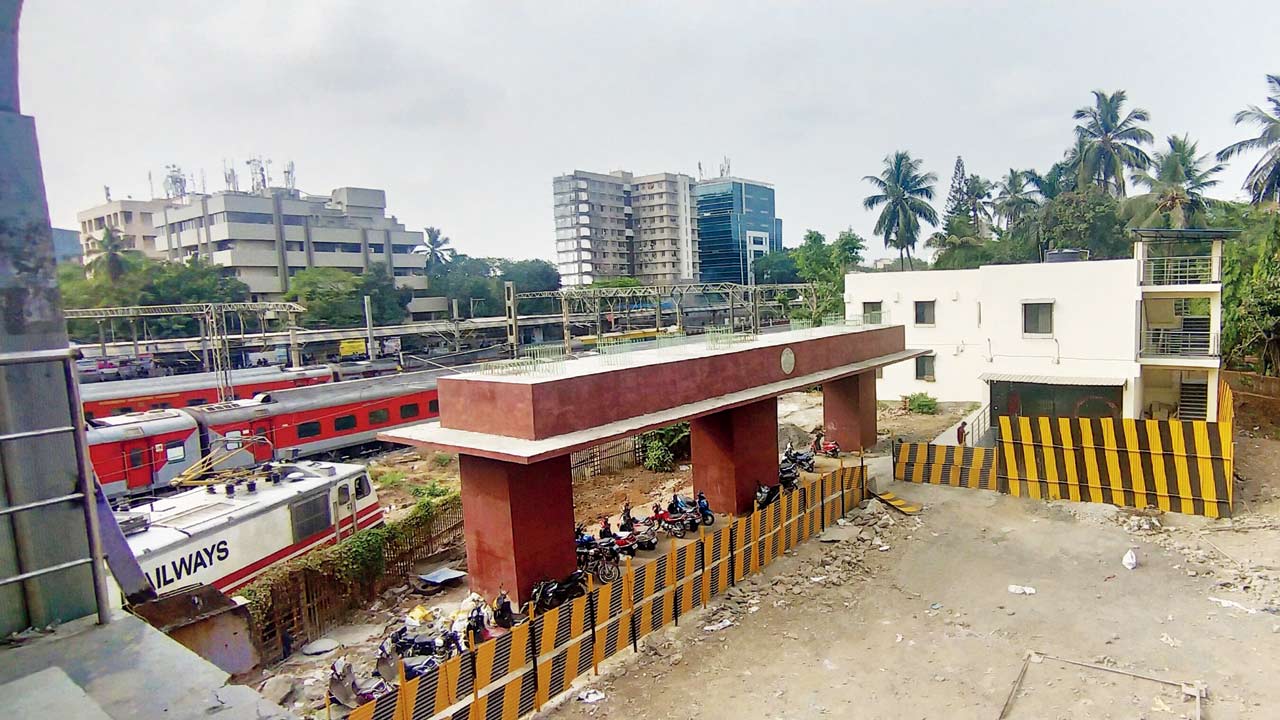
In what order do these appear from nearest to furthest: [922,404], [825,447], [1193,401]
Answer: [825,447] < [1193,401] < [922,404]

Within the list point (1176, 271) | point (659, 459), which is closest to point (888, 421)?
point (659, 459)

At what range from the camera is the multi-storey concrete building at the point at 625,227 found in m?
102

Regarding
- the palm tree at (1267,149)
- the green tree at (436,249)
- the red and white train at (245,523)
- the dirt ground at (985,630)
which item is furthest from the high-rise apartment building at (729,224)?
the red and white train at (245,523)

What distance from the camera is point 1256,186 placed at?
33.7m

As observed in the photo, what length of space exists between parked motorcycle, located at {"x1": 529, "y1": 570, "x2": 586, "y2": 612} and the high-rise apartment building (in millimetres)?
109639

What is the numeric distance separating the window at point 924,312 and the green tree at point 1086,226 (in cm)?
1719

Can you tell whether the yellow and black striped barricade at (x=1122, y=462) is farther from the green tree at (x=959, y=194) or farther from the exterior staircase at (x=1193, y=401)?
the green tree at (x=959, y=194)

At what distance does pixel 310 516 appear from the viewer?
14875 mm

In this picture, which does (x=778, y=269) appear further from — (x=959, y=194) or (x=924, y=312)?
(x=924, y=312)

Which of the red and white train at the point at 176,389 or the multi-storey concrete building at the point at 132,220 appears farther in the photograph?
the multi-storey concrete building at the point at 132,220

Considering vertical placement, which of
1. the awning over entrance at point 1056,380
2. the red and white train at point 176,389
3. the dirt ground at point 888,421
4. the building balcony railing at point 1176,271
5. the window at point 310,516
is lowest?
the dirt ground at point 888,421

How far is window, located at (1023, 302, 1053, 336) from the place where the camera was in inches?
993

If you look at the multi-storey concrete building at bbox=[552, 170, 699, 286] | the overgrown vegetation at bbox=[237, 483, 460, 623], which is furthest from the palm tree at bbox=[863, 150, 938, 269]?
the multi-storey concrete building at bbox=[552, 170, 699, 286]

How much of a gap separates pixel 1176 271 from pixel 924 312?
8357mm
